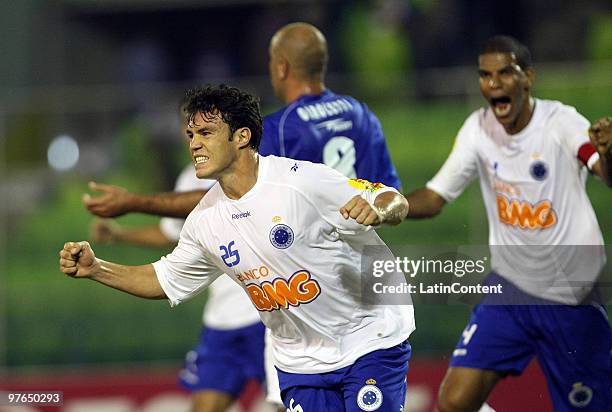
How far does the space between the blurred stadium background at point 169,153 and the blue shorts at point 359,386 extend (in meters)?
2.25

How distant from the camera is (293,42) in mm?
6941

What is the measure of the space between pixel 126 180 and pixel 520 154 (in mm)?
5278

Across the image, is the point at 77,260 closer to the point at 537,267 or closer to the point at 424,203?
the point at 424,203

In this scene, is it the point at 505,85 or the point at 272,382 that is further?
the point at 272,382

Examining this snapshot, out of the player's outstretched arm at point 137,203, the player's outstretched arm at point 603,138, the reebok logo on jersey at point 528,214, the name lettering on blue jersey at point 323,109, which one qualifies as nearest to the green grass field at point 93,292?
the name lettering on blue jersey at point 323,109

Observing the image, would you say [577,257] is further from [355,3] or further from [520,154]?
[355,3]

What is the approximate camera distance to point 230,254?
17.1ft

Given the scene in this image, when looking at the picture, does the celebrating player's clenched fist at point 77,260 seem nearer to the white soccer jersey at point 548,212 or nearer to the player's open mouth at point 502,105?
the white soccer jersey at point 548,212

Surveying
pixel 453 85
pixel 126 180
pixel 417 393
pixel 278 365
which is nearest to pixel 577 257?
pixel 278 365

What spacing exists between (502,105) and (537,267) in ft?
3.01

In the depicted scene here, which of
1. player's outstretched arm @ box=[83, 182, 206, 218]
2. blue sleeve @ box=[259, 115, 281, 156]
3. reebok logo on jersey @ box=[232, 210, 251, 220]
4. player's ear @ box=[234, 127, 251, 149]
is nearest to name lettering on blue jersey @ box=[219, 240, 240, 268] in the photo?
reebok logo on jersey @ box=[232, 210, 251, 220]

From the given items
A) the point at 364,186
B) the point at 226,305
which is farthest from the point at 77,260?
the point at 226,305

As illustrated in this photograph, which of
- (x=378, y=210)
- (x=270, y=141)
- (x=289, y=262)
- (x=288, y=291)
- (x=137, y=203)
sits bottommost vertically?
(x=288, y=291)

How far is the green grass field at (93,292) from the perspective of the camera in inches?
397
